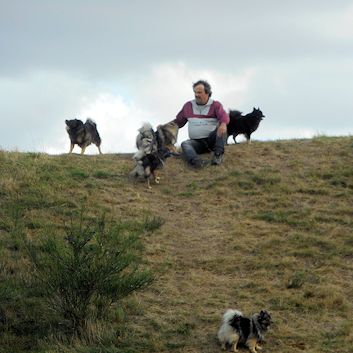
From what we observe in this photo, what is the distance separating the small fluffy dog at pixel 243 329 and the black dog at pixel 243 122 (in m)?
9.21

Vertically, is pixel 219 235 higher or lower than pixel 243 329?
higher

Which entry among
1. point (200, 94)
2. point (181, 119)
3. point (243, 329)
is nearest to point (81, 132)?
point (181, 119)

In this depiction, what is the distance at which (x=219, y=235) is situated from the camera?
12.2m

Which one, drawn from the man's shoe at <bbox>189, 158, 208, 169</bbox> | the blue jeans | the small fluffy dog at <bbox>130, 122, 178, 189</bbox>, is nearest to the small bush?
the small fluffy dog at <bbox>130, 122, 178, 189</bbox>

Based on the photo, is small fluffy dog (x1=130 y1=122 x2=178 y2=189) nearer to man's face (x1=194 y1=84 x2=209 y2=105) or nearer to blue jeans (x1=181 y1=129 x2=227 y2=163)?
blue jeans (x1=181 y1=129 x2=227 y2=163)

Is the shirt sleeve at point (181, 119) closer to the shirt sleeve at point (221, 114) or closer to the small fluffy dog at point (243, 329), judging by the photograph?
the shirt sleeve at point (221, 114)

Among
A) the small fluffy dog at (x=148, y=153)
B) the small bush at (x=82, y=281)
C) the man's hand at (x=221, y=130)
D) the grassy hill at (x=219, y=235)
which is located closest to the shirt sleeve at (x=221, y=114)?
the man's hand at (x=221, y=130)

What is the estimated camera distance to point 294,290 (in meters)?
10.1

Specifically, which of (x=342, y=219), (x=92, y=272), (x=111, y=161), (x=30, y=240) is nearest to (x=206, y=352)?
(x=92, y=272)

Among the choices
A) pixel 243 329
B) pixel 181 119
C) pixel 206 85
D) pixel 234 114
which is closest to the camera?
pixel 243 329

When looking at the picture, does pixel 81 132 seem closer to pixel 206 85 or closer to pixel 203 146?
pixel 203 146

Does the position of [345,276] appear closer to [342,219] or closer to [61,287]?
[342,219]

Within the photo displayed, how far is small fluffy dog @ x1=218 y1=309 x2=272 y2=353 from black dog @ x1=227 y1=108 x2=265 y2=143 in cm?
921

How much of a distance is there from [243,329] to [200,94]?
8.46m
